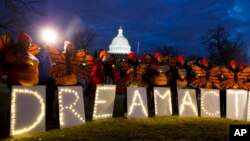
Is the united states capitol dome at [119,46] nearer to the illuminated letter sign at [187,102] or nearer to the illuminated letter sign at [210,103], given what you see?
the illuminated letter sign at [210,103]

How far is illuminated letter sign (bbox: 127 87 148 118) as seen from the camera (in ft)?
38.6

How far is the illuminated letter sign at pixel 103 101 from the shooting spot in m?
11.1

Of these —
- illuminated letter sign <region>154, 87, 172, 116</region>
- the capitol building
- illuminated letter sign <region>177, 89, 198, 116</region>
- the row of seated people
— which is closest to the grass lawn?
illuminated letter sign <region>154, 87, 172, 116</region>

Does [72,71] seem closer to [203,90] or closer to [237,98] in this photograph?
[203,90]

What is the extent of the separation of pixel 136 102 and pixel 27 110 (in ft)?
12.7

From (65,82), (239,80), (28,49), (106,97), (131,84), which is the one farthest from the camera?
(239,80)

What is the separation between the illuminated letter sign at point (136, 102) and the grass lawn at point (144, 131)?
0.31 meters

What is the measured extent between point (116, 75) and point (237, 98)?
3780 mm

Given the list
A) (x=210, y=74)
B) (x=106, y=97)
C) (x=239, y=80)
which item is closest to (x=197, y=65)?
(x=210, y=74)

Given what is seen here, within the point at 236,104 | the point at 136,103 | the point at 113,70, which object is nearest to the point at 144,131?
the point at 136,103

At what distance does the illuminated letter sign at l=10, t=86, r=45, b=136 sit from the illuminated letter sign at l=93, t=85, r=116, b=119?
82.6 inches

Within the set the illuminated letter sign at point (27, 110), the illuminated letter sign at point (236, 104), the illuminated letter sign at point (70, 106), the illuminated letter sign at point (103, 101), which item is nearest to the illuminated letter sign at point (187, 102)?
the illuminated letter sign at point (236, 104)

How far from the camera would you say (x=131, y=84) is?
12688 millimetres

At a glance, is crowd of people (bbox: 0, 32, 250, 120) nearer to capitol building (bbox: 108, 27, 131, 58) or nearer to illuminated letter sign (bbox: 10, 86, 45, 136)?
illuminated letter sign (bbox: 10, 86, 45, 136)
